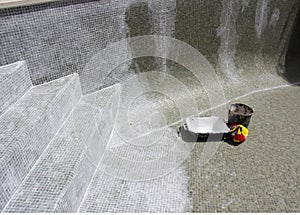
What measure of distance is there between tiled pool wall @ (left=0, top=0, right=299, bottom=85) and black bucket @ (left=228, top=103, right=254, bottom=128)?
1.27m

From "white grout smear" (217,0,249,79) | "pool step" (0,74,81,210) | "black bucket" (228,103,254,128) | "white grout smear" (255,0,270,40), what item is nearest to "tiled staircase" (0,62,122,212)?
"pool step" (0,74,81,210)

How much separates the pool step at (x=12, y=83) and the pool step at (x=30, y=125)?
57mm

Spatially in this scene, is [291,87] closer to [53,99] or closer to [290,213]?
[290,213]

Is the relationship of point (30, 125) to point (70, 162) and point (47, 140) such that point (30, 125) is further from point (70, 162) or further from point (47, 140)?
point (70, 162)

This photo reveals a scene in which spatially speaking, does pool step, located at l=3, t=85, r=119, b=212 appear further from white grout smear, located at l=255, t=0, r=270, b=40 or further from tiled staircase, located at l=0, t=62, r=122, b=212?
white grout smear, located at l=255, t=0, r=270, b=40

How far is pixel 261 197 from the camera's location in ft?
7.34

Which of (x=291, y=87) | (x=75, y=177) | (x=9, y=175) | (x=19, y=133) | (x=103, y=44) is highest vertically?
(x=103, y=44)

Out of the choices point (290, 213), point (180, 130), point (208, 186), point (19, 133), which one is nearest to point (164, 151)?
point (180, 130)

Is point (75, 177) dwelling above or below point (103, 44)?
below

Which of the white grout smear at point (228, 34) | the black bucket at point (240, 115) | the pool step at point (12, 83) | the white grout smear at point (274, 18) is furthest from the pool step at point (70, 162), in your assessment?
the white grout smear at point (274, 18)

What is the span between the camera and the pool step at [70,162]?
5.87 feet

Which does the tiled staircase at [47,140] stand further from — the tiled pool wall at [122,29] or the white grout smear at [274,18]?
the white grout smear at [274,18]

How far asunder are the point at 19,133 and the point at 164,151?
5.28 feet

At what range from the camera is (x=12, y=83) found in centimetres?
244
